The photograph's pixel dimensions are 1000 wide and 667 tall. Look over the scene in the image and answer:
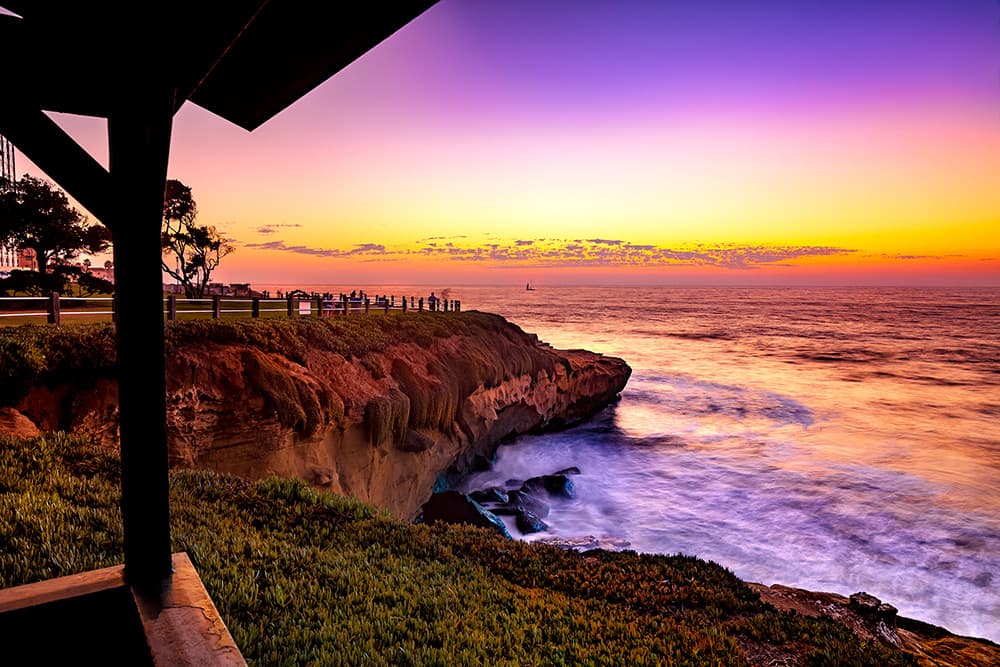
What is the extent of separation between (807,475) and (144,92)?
87.5 feet

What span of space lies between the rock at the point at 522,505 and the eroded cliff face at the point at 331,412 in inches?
109

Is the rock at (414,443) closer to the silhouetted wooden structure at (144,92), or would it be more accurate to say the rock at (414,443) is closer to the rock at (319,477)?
the rock at (319,477)

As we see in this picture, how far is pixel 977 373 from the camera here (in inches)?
1902

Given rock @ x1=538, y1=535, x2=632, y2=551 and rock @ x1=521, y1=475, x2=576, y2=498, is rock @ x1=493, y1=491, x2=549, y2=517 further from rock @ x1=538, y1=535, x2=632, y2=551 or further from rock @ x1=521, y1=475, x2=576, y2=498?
rock @ x1=538, y1=535, x2=632, y2=551

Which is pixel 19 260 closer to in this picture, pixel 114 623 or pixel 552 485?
pixel 552 485

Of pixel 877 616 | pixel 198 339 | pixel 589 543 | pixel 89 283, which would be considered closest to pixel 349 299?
pixel 198 339

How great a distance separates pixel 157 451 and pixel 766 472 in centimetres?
2541

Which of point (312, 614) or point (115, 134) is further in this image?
point (312, 614)

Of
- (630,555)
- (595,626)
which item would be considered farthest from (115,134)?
(630,555)

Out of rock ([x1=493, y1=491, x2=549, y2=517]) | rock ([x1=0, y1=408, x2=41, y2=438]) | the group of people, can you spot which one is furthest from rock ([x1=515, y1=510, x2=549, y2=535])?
rock ([x1=0, y1=408, x2=41, y2=438])

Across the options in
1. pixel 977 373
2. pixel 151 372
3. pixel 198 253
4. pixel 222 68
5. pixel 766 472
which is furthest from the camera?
pixel 977 373

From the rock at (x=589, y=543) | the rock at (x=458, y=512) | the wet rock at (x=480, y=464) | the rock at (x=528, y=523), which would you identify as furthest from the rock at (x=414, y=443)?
the rock at (x=589, y=543)

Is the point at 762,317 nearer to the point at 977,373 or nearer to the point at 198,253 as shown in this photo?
the point at 977,373

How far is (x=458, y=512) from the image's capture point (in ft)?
53.3
